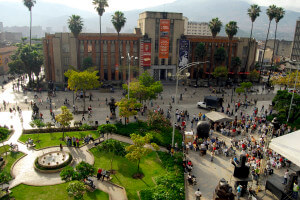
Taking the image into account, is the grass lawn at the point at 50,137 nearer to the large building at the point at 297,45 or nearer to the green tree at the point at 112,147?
the green tree at the point at 112,147

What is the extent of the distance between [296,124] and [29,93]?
5229 centimetres

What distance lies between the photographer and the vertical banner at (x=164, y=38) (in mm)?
64688

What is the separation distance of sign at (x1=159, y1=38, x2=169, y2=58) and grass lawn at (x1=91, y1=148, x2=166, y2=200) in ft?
141

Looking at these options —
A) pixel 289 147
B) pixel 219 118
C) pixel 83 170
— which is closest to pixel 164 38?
pixel 219 118

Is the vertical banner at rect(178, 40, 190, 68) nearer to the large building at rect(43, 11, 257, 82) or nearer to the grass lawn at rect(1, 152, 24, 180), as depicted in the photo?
the large building at rect(43, 11, 257, 82)

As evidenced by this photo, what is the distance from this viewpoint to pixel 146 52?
65062mm

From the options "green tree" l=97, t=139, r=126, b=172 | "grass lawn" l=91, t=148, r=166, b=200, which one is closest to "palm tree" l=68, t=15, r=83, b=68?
"grass lawn" l=91, t=148, r=166, b=200

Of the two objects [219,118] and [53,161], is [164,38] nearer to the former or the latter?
[219,118]

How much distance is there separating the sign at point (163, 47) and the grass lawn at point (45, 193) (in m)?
50.7

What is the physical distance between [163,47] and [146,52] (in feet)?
16.4

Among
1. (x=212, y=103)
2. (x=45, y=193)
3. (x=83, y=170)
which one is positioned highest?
(x=212, y=103)

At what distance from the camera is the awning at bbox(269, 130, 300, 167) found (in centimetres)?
1939

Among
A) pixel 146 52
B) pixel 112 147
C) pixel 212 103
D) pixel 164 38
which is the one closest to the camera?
pixel 112 147

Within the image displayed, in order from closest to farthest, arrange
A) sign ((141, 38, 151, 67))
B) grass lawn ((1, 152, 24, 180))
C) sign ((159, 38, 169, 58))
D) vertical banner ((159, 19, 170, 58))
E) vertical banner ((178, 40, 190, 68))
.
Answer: grass lawn ((1, 152, 24, 180))
sign ((141, 38, 151, 67))
vertical banner ((159, 19, 170, 58))
vertical banner ((178, 40, 190, 68))
sign ((159, 38, 169, 58))
